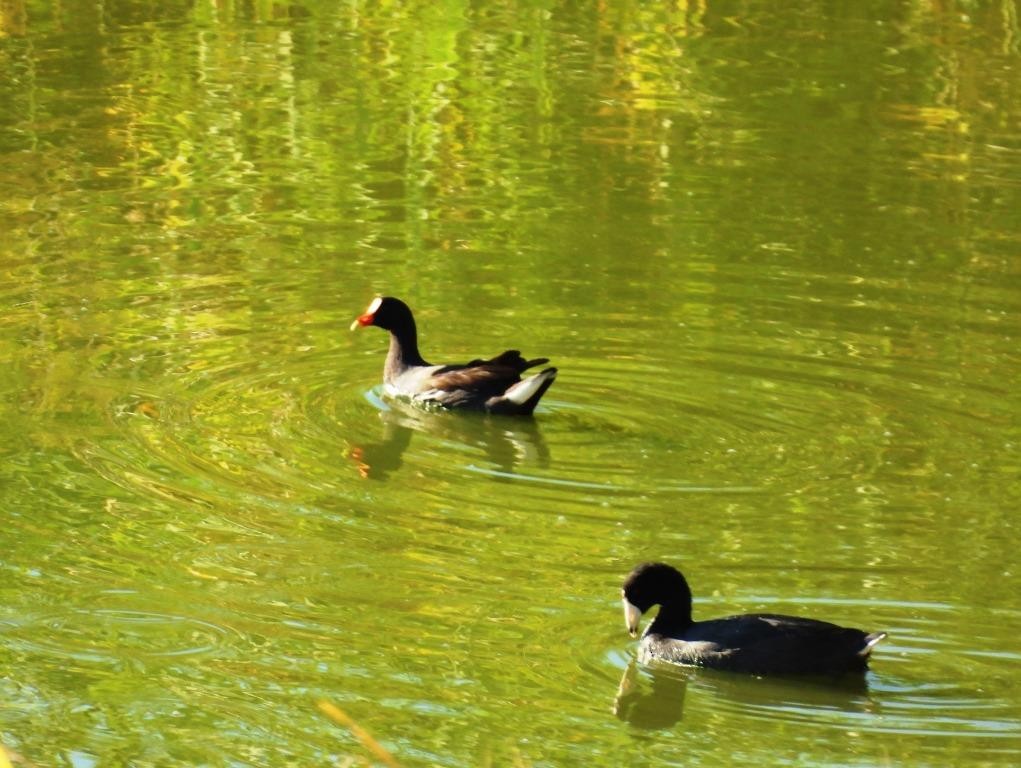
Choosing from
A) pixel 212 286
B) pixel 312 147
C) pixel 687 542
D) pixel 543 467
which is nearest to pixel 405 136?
pixel 312 147

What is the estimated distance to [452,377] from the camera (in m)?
11.9

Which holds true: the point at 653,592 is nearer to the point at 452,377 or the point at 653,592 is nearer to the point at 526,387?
the point at 526,387

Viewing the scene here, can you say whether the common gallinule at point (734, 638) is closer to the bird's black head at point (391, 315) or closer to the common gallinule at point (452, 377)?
the common gallinule at point (452, 377)

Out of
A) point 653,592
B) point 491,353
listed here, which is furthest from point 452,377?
point 653,592

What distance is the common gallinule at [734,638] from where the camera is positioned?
25.9ft

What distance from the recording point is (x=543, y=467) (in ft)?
35.2

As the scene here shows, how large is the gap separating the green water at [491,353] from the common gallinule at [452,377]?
0.17 m

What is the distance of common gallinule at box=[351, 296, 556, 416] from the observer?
37.9 ft

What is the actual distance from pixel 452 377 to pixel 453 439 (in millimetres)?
509

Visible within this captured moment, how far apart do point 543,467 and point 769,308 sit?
3.30 meters

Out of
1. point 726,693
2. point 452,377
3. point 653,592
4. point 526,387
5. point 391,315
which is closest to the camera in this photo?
point 726,693

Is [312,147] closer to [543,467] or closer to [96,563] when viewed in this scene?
[543,467]

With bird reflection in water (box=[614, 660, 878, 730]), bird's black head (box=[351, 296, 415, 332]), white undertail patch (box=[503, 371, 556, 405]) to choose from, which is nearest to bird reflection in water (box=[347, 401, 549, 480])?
white undertail patch (box=[503, 371, 556, 405])

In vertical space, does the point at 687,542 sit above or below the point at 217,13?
below
